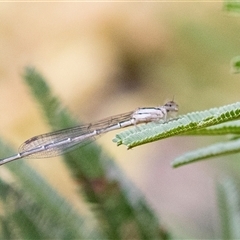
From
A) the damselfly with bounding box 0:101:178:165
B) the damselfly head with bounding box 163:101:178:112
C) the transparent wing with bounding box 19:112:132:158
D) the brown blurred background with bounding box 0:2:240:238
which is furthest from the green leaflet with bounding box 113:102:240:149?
the brown blurred background with bounding box 0:2:240:238

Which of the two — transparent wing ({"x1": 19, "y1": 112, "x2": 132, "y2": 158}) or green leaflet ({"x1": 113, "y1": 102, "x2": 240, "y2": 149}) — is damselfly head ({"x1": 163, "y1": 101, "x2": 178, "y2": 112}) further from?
green leaflet ({"x1": 113, "y1": 102, "x2": 240, "y2": 149})

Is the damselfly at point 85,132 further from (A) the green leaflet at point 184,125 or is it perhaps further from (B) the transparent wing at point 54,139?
(A) the green leaflet at point 184,125

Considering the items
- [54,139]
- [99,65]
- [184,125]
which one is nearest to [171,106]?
[54,139]

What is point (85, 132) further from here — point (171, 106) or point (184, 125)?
point (184, 125)

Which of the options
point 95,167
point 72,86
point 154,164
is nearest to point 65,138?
point 95,167

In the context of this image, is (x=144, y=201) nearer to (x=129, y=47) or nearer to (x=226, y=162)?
(x=226, y=162)

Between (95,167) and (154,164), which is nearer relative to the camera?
(95,167)

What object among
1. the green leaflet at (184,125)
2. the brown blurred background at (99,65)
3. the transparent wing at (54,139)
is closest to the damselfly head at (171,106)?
the transparent wing at (54,139)
